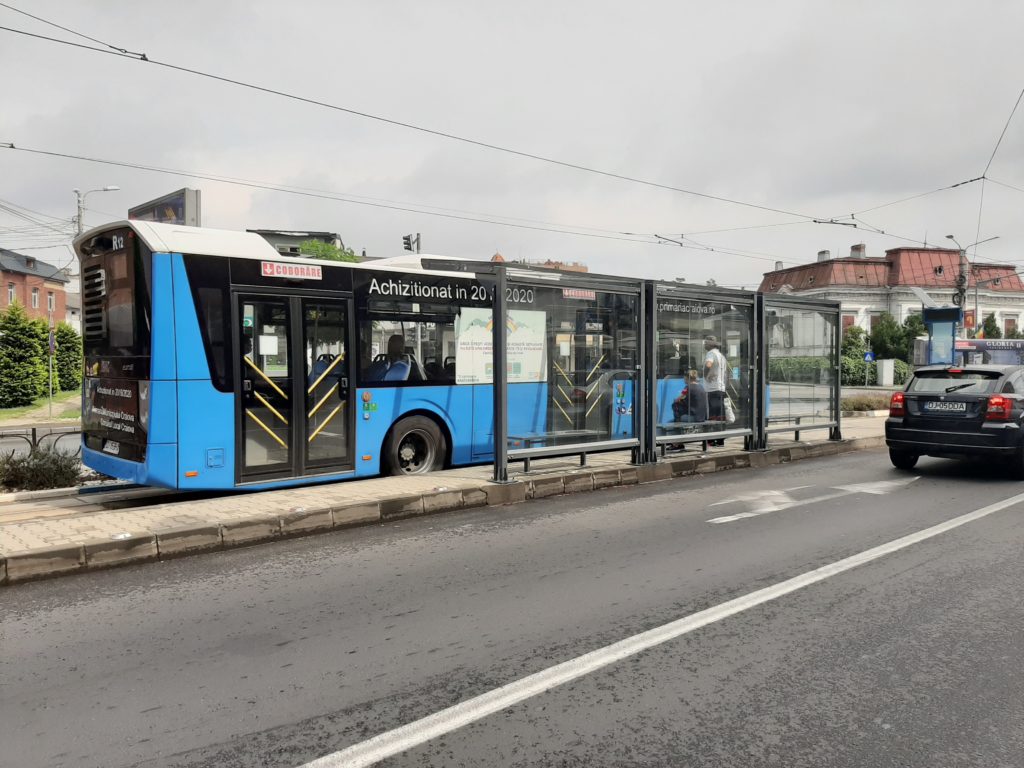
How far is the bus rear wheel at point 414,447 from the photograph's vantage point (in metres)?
9.78

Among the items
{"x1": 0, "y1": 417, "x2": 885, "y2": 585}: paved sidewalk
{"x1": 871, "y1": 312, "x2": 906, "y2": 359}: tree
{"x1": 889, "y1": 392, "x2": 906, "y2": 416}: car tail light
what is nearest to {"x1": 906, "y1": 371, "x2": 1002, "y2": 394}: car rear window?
{"x1": 889, "y1": 392, "x2": 906, "y2": 416}: car tail light

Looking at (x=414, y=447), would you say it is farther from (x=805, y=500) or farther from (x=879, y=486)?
(x=879, y=486)

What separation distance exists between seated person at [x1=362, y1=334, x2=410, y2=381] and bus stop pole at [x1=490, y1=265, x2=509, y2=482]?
53.9 inches

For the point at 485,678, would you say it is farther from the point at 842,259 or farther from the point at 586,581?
the point at 842,259

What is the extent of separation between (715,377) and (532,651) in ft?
29.1

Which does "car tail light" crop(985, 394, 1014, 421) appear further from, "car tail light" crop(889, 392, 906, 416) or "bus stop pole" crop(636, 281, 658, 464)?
"bus stop pole" crop(636, 281, 658, 464)

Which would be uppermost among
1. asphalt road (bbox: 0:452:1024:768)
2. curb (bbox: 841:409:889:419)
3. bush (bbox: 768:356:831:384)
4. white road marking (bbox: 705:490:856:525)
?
bush (bbox: 768:356:831:384)

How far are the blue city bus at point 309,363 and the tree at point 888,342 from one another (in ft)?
165

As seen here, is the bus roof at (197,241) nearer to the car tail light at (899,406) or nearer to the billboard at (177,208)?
the billboard at (177,208)

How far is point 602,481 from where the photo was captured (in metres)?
10.3

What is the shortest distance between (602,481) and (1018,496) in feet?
17.1

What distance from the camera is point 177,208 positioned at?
15211mm

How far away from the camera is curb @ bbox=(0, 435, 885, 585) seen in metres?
5.89

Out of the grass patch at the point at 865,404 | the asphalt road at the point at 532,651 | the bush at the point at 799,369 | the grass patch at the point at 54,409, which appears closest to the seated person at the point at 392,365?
the asphalt road at the point at 532,651
